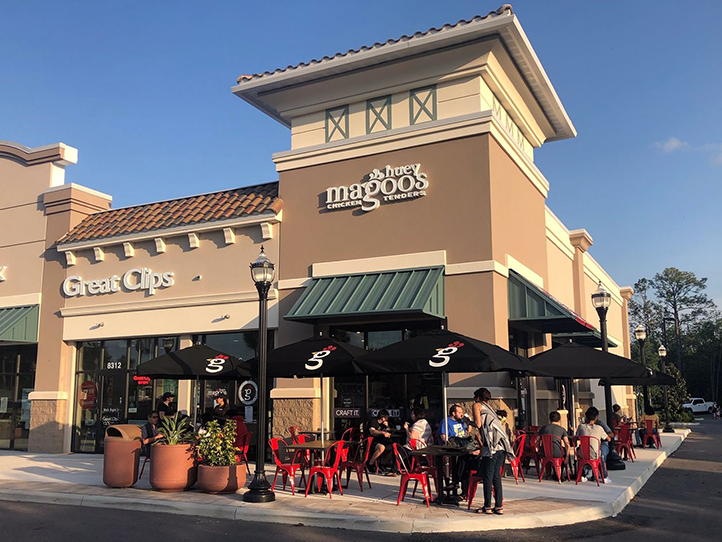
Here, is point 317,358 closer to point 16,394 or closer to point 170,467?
point 170,467

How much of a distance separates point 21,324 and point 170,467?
1113 cm

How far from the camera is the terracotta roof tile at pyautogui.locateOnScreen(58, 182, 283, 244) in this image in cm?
1791

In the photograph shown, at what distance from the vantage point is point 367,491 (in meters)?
11.7

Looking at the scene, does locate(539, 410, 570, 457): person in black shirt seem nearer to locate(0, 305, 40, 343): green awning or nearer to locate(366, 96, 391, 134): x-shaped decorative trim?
locate(366, 96, 391, 134): x-shaped decorative trim

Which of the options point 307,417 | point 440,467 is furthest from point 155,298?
point 440,467

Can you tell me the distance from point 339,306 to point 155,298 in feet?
21.2

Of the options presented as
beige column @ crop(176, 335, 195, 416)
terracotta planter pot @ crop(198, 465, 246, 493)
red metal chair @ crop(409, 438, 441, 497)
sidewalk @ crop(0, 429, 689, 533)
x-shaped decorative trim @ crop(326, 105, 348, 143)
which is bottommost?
sidewalk @ crop(0, 429, 689, 533)

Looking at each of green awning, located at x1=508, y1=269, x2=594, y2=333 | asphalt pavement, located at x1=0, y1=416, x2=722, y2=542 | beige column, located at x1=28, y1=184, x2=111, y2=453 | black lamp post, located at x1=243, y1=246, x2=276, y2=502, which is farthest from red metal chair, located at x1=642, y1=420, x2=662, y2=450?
beige column, located at x1=28, y1=184, x2=111, y2=453

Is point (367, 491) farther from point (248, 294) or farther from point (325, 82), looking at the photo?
point (325, 82)

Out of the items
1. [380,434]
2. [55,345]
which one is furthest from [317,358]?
[55,345]

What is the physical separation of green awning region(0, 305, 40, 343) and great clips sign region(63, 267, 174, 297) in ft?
4.29

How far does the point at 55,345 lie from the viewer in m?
20.0

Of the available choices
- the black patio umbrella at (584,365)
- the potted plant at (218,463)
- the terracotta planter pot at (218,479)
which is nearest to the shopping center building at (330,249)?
the black patio umbrella at (584,365)

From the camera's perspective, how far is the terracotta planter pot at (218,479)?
1134cm
